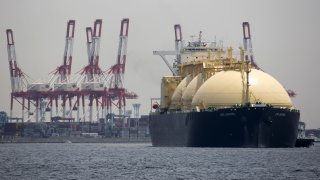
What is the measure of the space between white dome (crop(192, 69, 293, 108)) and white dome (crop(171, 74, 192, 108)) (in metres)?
11.3

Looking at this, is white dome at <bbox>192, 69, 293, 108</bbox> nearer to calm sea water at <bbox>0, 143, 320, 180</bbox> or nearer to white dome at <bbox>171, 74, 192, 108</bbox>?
white dome at <bbox>171, 74, 192, 108</bbox>

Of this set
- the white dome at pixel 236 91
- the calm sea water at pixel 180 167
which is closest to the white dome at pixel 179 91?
the white dome at pixel 236 91

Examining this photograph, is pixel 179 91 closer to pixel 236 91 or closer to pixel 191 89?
pixel 191 89

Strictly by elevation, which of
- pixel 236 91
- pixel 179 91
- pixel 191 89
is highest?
pixel 179 91

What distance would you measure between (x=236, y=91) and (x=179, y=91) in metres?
17.3

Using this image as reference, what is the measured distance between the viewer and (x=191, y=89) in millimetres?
147375

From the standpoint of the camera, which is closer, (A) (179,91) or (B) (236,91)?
(B) (236,91)

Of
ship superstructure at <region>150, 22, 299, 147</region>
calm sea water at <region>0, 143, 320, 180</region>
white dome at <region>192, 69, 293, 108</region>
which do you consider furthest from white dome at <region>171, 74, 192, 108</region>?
calm sea water at <region>0, 143, 320, 180</region>

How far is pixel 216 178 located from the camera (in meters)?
85.4

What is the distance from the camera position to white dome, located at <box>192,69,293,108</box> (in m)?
137

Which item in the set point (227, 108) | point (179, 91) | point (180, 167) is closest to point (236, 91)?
point (227, 108)

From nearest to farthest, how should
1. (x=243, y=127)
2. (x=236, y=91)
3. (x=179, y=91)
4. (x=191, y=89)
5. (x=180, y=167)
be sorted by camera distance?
(x=180, y=167), (x=243, y=127), (x=236, y=91), (x=191, y=89), (x=179, y=91)

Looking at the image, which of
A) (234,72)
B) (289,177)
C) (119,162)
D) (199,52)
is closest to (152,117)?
(199,52)

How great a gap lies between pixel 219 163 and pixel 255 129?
95.9 ft
